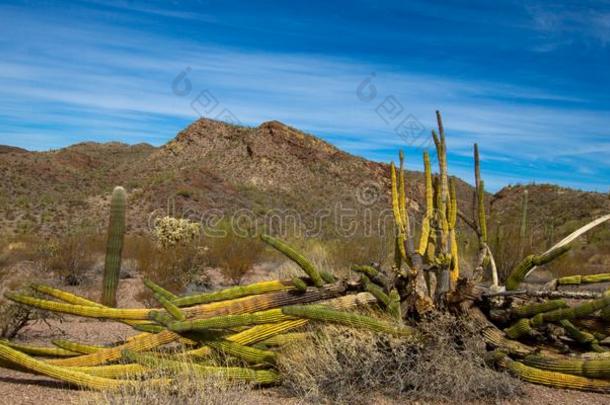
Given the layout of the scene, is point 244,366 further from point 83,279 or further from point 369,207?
point 369,207

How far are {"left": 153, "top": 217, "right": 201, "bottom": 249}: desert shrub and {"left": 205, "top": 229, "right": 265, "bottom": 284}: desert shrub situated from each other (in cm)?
139

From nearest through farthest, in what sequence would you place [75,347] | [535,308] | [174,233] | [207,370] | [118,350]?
[207,370] < [535,308] < [118,350] < [75,347] < [174,233]

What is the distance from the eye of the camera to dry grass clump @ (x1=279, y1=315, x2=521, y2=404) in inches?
219

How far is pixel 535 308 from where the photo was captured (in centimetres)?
585

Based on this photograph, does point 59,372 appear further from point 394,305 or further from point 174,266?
point 174,266

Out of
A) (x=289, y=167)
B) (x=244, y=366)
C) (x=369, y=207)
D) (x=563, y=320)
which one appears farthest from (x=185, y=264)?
(x=289, y=167)

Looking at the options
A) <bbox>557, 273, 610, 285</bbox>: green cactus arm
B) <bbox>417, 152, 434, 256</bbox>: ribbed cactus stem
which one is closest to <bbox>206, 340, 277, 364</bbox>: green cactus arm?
<bbox>417, 152, 434, 256</bbox>: ribbed cactus stem

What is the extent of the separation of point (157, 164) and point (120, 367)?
49459 millimetres

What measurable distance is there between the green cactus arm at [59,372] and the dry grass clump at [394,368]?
4.93 feet

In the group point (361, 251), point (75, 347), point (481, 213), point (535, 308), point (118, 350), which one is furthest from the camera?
point (361, 251)

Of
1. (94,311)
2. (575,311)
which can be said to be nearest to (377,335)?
(575,311)

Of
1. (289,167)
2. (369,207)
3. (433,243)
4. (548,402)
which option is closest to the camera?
(548,402)

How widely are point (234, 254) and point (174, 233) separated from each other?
4505 millimetres

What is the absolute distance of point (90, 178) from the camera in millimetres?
52281
